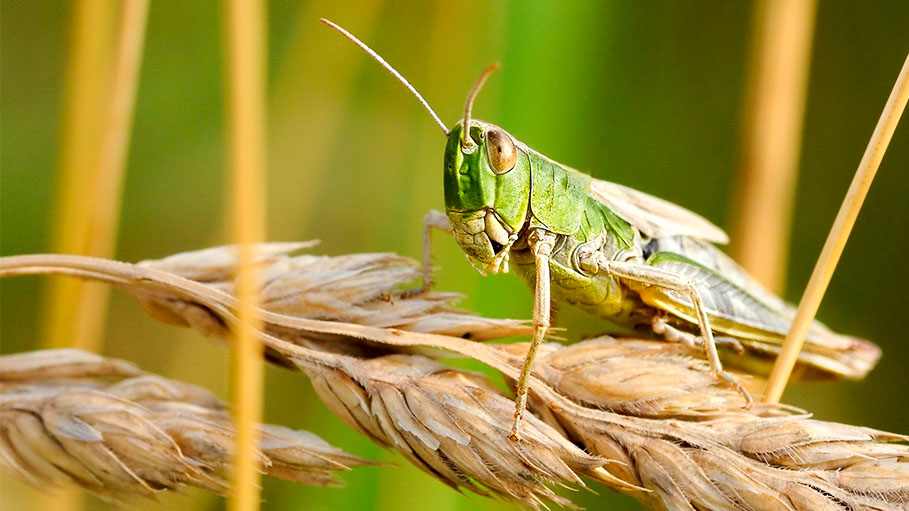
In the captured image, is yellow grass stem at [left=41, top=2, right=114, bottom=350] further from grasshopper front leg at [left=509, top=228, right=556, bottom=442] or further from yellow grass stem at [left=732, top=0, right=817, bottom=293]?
yellow grass stem at [left=732, top=0, right=817, bottom=293]

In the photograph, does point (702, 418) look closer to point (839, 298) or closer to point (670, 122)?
point (670, 122)

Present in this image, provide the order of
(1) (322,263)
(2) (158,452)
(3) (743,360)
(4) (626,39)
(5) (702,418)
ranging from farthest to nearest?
(4) (626,39)
(3) (743,360)
(1) (322,263)
(5) (702,418)
(2) (158,452)

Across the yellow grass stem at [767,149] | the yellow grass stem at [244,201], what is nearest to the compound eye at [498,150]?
the yellow grass stem at [244,201]

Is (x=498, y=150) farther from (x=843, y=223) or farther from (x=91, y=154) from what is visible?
(x=91, y=154)

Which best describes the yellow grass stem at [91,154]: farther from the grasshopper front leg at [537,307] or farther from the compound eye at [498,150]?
the grasshopper front leg at [537,307]

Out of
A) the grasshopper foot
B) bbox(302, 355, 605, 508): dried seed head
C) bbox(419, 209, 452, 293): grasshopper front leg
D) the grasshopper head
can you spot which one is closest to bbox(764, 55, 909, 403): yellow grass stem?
the grasshopper foot

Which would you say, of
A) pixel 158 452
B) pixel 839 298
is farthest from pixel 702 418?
pixel 839 298
